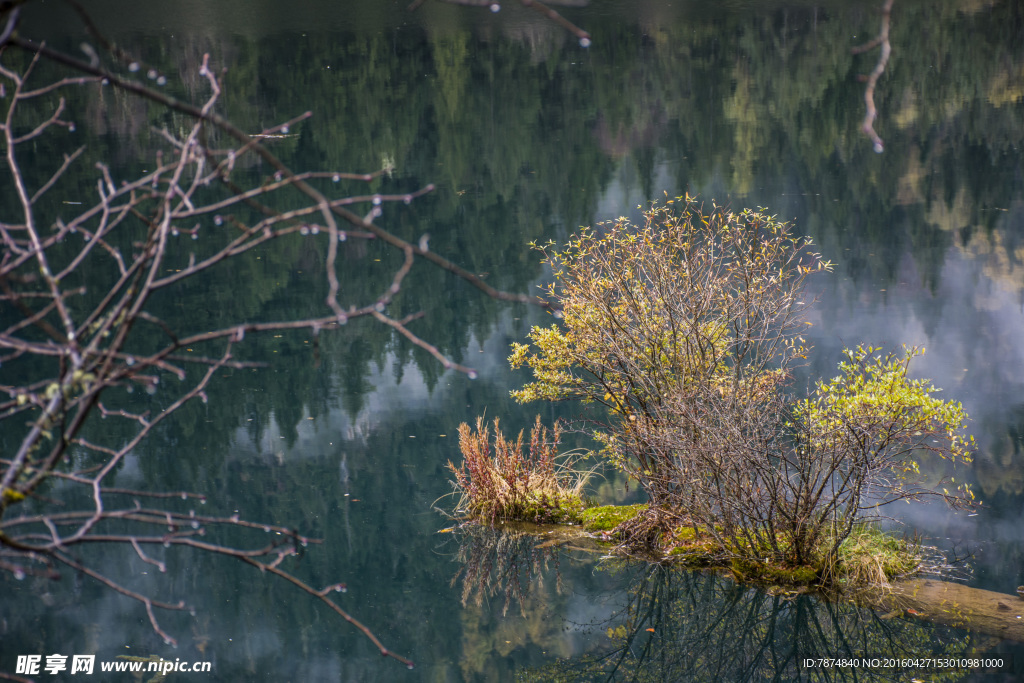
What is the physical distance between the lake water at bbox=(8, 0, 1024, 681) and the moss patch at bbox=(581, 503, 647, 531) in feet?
1.38

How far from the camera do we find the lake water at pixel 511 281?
7.62m

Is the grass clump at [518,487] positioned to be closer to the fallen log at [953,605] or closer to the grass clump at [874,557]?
the grass clump at [874,557]

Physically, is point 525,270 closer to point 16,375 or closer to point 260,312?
point 260,312

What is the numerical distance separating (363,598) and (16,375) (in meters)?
9.38

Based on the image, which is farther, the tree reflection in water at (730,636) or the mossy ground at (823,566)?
the mossy ground at (823,566)

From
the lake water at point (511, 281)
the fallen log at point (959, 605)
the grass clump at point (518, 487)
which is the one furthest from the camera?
the grass clump at point (518, 487)

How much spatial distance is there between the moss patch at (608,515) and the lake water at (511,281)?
0.42 metres

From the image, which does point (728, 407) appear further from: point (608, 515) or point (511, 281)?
point (511, 281)

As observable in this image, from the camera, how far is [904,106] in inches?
1428

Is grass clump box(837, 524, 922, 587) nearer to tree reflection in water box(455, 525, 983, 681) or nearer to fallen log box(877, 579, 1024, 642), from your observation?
fallen log box(877, 579, 1024, 642)

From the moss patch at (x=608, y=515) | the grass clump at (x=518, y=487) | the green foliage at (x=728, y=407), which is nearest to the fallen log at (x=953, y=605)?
the green foliage at (x=728, y=407)

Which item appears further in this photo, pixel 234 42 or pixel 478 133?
pixel 234 42

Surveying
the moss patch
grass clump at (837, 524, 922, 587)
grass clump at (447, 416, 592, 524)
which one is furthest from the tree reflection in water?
grass clump at (447, 416, 592, 524)

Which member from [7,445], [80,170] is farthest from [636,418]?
[80,170]
